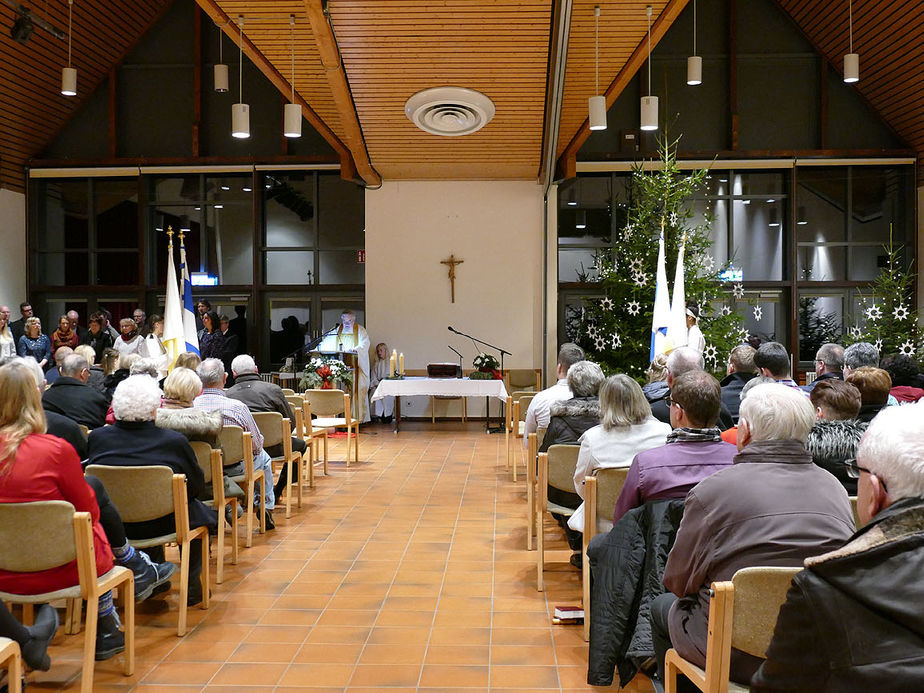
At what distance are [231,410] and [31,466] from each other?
2311 millimetres

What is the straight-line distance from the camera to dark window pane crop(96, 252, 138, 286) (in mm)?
13562

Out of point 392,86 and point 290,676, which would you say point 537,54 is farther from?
point 290,676

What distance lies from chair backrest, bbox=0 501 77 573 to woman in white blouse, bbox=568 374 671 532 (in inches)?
84.2

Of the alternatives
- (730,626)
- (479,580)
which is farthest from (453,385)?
(730,626)

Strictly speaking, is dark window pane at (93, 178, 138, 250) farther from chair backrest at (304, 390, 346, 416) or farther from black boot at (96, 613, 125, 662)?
black boot at (96, 613, 125, 662)

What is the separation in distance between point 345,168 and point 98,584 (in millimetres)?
9633

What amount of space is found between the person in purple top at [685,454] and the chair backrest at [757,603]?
816 mm

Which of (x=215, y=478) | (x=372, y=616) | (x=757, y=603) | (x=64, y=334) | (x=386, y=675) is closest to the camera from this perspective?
(x=757, y=603)

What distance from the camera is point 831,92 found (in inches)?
504

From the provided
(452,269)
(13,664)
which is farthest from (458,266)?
(13,664)

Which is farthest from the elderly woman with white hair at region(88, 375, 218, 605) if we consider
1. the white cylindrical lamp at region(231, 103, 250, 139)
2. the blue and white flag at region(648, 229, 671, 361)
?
the blue and white flag at region(648, 229, 671, 361)

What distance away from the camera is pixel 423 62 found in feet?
28.5

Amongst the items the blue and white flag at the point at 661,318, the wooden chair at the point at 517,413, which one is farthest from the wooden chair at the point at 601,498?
the blue and white flag at the point at 661,318

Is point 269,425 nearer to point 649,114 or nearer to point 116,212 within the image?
point 649,114
